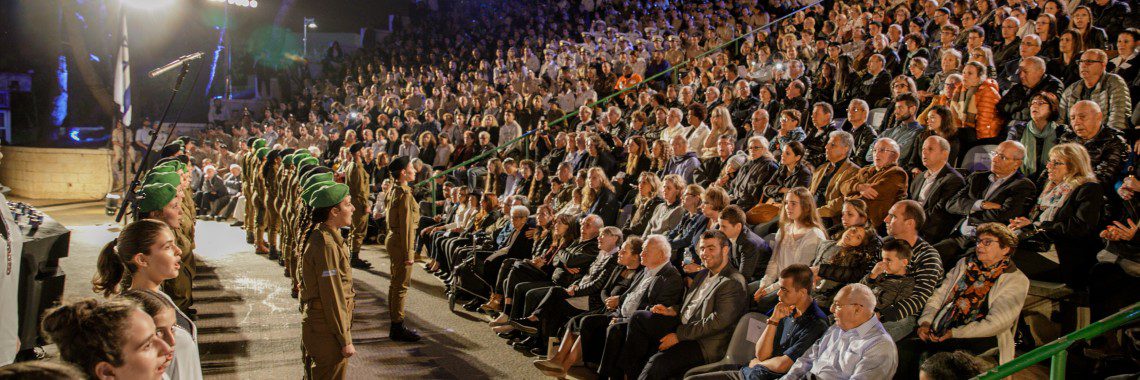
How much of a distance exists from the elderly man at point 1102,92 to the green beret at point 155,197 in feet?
23.4

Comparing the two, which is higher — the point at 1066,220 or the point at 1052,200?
the point at 1052,200

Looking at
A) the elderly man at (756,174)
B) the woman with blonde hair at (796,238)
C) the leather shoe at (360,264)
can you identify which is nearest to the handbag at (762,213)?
the elderly man at (756,174)

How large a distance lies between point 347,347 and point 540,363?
1.96 metres

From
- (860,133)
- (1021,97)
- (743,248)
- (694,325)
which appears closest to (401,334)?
(694,325)

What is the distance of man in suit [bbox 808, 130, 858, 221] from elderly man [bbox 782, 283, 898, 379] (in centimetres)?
226

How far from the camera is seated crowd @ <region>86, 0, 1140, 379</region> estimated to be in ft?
15.3

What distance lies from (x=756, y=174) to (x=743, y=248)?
1.59 meters

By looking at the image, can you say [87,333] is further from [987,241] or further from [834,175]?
[834,175]

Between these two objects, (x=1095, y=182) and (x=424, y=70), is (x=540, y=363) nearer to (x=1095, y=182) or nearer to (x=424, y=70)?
(x=1095, y=182)

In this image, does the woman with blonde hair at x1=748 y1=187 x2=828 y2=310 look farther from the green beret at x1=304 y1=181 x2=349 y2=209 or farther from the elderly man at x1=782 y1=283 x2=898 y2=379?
the green beret at x1=304 y1=181 x2=349 y2=209

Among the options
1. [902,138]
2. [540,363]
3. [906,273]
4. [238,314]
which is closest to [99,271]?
[540,363]

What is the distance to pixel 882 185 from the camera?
607 centimetres

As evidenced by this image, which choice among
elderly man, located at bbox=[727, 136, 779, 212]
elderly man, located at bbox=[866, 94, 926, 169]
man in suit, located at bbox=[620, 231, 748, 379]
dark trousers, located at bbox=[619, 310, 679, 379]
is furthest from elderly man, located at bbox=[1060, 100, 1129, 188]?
dark trousers, located at bbox=[619, 310, 679, 379]

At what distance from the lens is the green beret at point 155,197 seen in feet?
18.1
